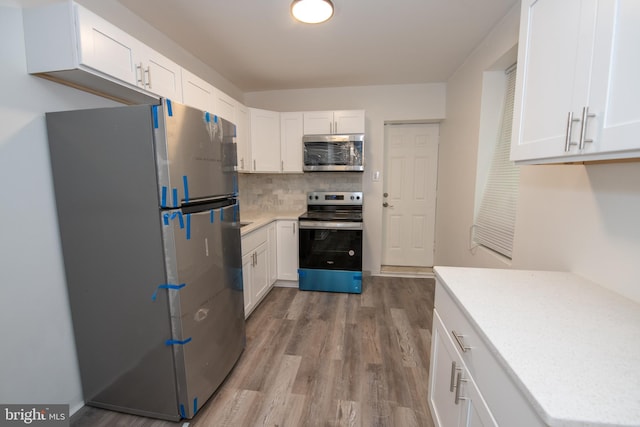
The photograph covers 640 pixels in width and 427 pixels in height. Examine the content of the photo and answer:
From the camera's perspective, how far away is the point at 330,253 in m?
3.08

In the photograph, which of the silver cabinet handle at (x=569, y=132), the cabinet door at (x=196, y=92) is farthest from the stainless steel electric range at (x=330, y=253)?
the silver cabinet handle at (x=569, y=132)

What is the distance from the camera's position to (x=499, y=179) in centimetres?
217

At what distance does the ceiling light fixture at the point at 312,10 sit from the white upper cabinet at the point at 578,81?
1.08 metres

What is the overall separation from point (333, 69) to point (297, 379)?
9.47 feet

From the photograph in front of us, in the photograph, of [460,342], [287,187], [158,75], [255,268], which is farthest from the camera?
[287,187]

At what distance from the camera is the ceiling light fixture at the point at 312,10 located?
65.6 inches

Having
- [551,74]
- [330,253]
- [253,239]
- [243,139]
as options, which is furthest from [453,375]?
[243,139]

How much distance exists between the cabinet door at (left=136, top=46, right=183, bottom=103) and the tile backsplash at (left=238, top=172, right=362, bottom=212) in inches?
68.3

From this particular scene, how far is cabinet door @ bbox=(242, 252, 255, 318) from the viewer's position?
7.89 ft

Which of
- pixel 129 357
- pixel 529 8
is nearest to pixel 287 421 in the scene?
pixel 129 357

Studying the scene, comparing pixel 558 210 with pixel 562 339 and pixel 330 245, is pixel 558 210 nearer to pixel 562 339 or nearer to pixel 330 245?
pixel 562 339

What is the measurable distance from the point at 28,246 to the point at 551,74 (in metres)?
2.43

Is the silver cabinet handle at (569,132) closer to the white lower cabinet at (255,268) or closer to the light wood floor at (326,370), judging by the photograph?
the light wood floor at (326,370)

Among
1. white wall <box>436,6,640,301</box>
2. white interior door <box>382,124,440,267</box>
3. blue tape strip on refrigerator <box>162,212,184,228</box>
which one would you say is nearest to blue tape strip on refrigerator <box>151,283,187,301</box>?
blue tape strip on refrigerator <box>162,212,184,228</box>
